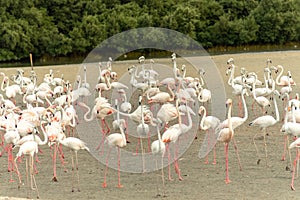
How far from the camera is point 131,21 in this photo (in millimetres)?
36312

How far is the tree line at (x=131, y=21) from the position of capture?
35.2 m

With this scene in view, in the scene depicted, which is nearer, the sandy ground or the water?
the sandy ground

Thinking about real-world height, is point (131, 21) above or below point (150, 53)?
above

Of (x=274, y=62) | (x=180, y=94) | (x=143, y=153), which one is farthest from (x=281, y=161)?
(x=274, y=62)

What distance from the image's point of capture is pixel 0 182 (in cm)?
927

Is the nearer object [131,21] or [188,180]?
[188,180]

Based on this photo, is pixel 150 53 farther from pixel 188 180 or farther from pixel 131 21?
pixel 188 180

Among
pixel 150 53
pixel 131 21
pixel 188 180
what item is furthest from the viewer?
pixel 131 21

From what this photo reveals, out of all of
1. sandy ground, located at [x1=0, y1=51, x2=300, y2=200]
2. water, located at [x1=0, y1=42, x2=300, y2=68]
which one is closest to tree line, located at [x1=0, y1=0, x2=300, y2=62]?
water, located at [x1=0, y1=42, x2=300, y2=68]

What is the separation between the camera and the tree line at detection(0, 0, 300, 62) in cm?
3516

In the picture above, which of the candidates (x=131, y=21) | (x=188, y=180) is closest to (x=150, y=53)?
(x=131, y=21)

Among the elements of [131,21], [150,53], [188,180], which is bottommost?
[188,180]

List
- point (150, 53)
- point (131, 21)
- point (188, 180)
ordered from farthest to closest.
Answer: point (131, 21) < point (150, 53) < point (188, 180)

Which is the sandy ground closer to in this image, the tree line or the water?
the water
